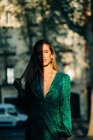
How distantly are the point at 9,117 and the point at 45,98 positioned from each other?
3233 centimetres

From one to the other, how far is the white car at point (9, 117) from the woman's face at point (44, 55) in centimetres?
3194

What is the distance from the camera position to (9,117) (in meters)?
36.3

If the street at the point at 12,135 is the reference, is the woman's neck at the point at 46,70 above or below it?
above

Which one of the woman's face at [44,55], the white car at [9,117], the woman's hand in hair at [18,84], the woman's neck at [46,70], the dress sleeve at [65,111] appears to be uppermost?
the woman's face at [44,55]

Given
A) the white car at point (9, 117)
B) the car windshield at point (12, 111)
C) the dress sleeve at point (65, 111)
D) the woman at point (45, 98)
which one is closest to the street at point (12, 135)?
the white car at point (9, 117)

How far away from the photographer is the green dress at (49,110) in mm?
4090

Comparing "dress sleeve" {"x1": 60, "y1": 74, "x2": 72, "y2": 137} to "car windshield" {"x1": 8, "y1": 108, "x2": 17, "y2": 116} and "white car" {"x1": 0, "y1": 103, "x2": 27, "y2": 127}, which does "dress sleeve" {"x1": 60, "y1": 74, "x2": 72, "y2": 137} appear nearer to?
"white car" {"x1": 0, "y1": 103, "x2": 27, "y2": 127}

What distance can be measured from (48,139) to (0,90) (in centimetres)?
4282

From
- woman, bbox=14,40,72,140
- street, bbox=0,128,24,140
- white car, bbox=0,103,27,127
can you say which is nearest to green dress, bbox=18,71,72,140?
woman, bbox=14,40,72,140

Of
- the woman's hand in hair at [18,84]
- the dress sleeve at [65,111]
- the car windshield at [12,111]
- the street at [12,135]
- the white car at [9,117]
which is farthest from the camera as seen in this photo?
the car windshield at [12,111]

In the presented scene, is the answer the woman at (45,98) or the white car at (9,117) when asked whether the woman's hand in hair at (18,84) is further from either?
the white car at (9,117)

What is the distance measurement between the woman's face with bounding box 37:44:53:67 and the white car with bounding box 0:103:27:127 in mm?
31937

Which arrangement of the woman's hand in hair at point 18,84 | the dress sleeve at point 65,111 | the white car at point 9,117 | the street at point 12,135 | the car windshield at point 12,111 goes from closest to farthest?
the dress sleeve at point 65,111 < the woman's hand in hair at point 18,84 < the street at point 12,135 < the white car at point 9,117 < the car windshield at point 12,111

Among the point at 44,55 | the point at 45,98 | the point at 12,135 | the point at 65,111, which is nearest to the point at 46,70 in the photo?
the point at 44,55
